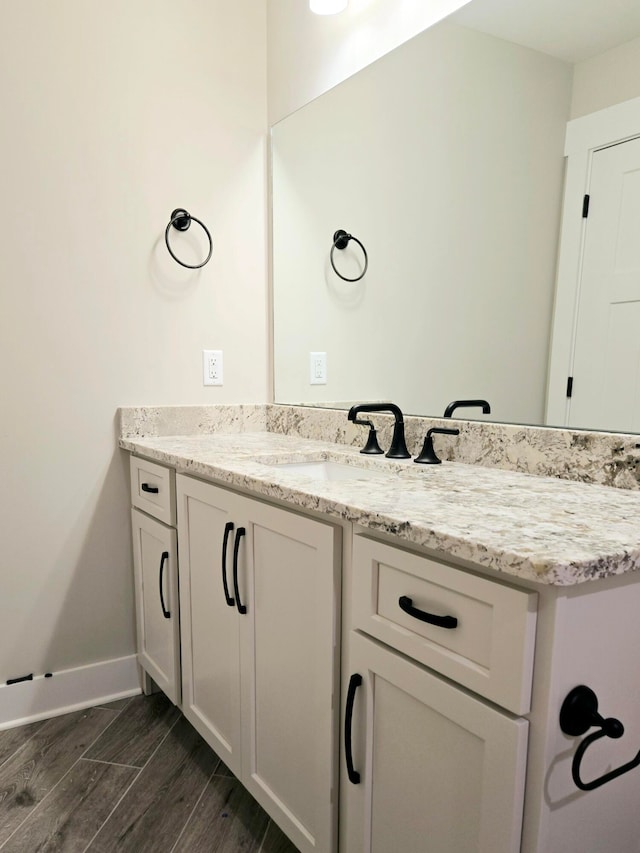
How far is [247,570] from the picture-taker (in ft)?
4.17

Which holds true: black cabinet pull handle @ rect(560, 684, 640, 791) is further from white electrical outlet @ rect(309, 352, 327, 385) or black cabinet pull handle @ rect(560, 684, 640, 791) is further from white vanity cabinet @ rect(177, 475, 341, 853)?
white electrical outlet @ rect(309, 352, 327, 385)

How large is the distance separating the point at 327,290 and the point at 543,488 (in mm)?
1141

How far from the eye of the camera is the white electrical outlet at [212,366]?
206cm

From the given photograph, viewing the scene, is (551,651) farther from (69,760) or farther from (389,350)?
(69,760)

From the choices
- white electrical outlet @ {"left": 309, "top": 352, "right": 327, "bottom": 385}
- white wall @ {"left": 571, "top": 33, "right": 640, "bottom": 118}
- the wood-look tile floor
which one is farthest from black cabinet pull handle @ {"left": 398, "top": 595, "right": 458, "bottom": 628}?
white electrical outlet @ {"left": 309, "top": 352, "right": 327, "bottom": 385}

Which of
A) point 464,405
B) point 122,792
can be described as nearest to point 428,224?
point 464,405

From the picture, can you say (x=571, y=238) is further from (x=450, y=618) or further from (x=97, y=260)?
(x=97, y=260)

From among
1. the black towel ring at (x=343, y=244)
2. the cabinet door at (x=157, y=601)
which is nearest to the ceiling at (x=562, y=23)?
the black towel ring at (x=343, y=244)

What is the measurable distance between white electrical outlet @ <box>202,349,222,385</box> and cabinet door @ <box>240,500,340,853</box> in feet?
3.03

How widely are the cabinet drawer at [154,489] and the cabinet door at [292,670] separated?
0.44 meters

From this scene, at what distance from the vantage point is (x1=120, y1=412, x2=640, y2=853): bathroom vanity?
692 mm

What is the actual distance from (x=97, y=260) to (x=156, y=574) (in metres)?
1.01

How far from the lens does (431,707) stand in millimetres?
811

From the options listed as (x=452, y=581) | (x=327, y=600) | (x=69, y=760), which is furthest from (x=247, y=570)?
(x=69, y=760)
